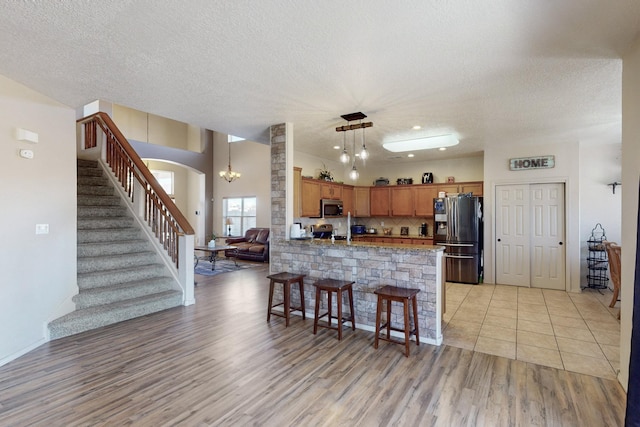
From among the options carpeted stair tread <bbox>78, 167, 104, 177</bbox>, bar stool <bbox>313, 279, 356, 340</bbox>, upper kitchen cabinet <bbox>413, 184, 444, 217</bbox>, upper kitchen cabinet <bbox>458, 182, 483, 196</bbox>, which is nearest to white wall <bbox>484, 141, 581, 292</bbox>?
upper kitchen cabinet <bbox>458, 182, 483, 196</bbox>

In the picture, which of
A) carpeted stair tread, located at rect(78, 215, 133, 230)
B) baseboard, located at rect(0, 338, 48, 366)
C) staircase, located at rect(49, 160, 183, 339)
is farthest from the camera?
carpeted stair tread, located at rect(78, 215, 133, 230)

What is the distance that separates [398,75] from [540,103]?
6.52 feet

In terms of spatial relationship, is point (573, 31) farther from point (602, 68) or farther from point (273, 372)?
point (273, 372)

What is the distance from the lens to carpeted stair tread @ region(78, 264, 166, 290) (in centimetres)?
428

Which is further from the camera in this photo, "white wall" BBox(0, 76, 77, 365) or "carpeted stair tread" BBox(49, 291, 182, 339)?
"carpeted stair tread" BBox(49, 291, 182, 339)

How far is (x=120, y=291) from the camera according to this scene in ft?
14.4

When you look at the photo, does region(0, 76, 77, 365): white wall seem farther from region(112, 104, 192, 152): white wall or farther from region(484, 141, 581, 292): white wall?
region(484, 141, 581, 292): white wall

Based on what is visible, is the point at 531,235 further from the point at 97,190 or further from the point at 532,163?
the point at 97,190

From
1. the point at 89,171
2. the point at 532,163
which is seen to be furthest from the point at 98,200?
the point at 532,163

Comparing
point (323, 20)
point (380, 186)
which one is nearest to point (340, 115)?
point (323, 20)

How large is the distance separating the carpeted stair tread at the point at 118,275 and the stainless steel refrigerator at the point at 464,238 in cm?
518

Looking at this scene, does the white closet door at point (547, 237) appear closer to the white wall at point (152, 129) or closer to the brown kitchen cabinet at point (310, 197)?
the brown kitchen cabinet at point (310, 197)

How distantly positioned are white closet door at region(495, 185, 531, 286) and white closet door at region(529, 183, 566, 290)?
4.5 inches

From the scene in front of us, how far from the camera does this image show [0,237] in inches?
115
